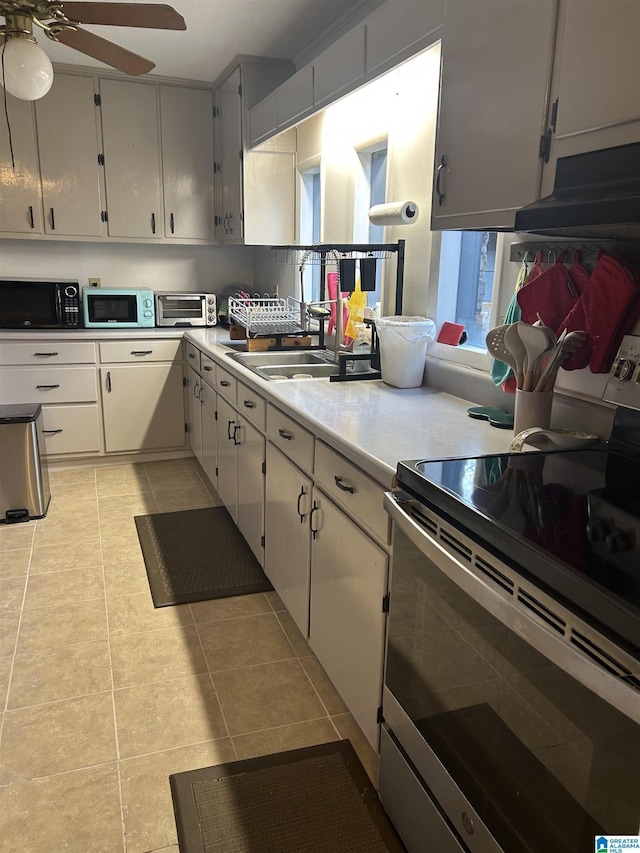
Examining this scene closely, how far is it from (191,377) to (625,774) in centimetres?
375

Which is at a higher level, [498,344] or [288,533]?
[498,344]

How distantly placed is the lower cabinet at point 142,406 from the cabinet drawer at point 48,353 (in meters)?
0.15

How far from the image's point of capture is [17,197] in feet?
13.6

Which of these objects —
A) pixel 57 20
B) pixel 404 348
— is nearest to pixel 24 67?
pixel 57 20

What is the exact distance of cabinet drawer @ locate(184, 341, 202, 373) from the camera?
13.2ft

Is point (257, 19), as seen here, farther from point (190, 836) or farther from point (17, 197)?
point (190, 836)

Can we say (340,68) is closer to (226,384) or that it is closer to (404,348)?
(404,348)

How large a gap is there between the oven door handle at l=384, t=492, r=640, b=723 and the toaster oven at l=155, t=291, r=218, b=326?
3.49 m

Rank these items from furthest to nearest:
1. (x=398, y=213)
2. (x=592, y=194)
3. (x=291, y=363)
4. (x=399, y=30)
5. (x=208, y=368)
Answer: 1. (x=208, y=368)
2. (x=291, y=363)
3. (x=398, y=213)
4. (x=399, y=30)
5. (x=592, y=194)

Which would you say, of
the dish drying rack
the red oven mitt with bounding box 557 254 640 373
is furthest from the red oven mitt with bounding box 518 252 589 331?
the dish drying rack

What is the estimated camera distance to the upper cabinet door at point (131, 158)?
166 inches

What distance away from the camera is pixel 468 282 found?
2.52 metres

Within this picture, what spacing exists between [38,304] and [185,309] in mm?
943

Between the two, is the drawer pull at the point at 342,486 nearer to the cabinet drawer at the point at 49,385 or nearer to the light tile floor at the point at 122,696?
the light tile floor at the point at 122,696
